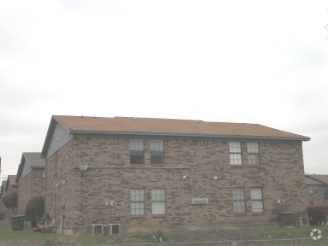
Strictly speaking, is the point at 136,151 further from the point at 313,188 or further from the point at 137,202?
the point at 313,188

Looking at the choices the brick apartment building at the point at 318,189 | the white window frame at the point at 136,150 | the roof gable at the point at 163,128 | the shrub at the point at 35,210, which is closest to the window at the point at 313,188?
the brick apartment building at the point at 318,189

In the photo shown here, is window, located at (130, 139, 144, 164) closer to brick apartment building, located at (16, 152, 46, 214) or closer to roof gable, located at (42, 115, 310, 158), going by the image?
roof gable, located at (42, 115, 310, 158)

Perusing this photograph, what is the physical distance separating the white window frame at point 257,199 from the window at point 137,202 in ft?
Result: 23.8

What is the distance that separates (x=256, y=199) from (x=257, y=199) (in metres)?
0.07

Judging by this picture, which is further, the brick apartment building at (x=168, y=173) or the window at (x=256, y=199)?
the window at (x=256, y=199)

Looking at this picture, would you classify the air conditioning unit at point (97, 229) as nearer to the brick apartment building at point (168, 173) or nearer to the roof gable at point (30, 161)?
the brick apartment building at point (168, 173)

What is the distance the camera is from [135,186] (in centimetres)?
2848

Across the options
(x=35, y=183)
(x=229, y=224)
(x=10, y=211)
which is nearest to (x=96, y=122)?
(x=229, y=224)

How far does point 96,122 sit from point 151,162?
4189 mm

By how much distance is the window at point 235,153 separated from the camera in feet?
103

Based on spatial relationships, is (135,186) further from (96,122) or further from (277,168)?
(277,168)

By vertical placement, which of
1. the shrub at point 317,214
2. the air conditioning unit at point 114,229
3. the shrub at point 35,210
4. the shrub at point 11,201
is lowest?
the air conditioning unit at point 114,229

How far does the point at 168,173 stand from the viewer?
29422mm

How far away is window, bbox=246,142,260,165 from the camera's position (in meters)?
31.8
